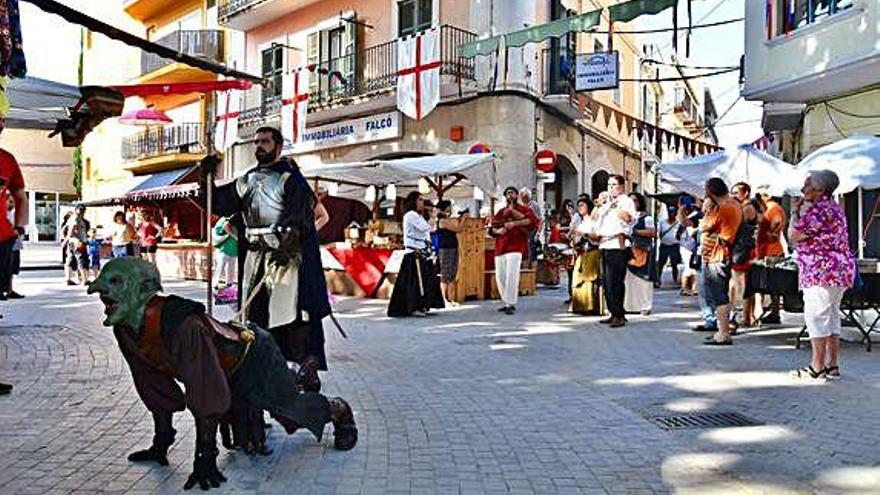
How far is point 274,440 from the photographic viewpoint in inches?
187

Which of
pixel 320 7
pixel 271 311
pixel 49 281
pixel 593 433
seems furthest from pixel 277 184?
pixel 320 7

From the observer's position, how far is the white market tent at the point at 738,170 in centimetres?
1135

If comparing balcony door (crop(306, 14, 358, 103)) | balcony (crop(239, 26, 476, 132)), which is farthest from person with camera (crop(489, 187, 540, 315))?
balcony door (crop(306, 14, 358, 103))

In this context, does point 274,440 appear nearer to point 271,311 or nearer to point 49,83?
point 271,311

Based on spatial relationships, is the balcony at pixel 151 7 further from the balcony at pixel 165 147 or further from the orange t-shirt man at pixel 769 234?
the orange t-shirt man at pixel 769 234

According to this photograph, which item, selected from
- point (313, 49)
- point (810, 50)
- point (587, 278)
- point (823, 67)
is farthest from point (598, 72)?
point (313, 49)

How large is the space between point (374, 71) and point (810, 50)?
10.7 metres

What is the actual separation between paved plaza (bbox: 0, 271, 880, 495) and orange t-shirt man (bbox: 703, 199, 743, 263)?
38.9 inches

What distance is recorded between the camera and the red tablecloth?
43.2 ft

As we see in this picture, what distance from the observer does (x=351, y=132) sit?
70.2ft

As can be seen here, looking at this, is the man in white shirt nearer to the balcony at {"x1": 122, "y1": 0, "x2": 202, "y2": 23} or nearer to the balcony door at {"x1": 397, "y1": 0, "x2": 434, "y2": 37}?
the balcony door at {"x1": 397, "y1": 0, "x2": 434, "y2": 37}

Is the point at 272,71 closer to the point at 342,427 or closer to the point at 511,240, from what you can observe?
the point at 511,240

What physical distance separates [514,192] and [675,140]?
1303cm

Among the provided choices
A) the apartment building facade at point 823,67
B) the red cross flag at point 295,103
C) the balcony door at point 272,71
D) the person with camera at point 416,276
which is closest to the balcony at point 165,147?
the balcony door at point 272,71
